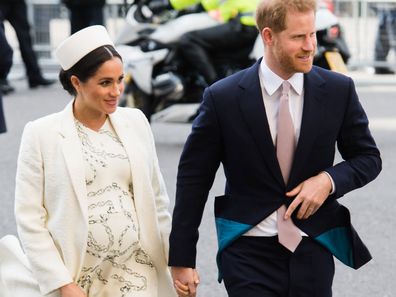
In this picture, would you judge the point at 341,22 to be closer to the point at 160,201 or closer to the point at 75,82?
the point at 160,201

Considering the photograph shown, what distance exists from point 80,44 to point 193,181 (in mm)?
636

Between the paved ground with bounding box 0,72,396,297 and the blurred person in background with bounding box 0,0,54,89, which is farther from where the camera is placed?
the blurred person in background with bounding box 0,0,54,89

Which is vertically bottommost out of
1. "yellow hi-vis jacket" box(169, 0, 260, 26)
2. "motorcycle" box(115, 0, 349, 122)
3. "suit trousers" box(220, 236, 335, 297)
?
"motorcycle" box(115, 0, 349, 122)

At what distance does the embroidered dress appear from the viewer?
4.56m

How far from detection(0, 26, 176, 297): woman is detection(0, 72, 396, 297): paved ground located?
6.73 ft

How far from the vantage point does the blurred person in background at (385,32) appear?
55.1ft

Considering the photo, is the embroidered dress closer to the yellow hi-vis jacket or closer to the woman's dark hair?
the woman's dark hair

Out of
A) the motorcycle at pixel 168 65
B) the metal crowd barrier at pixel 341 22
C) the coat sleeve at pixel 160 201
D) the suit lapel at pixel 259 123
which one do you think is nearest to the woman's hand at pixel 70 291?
the coat sleeve at pixel 160 201

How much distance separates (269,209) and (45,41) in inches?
553

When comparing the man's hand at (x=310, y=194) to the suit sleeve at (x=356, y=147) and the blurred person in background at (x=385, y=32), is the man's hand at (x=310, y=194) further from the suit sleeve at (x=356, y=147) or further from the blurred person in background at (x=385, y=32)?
the blurred person in background at (x=385, y=32)

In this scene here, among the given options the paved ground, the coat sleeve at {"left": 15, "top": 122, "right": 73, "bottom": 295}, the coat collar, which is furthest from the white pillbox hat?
the paved ground

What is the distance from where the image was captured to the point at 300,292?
4301mm

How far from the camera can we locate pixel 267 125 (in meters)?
4.30

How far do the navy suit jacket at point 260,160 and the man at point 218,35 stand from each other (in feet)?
21.3
